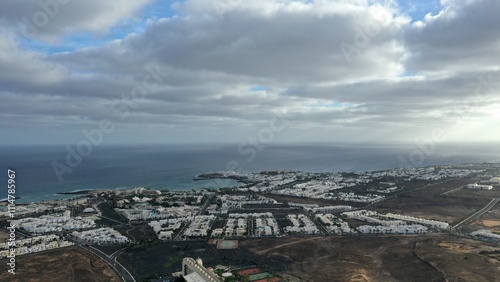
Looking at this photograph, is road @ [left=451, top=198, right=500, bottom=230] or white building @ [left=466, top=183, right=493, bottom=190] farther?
white building @ [left=466, top=183, right=493, bottom=190]

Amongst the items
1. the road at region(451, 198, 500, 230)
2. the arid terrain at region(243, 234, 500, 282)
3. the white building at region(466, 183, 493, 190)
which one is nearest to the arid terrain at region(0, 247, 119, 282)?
the arid terrain at region(243, 234, 500, 282)

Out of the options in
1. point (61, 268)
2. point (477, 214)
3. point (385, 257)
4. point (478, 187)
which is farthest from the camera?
point (478, 187)

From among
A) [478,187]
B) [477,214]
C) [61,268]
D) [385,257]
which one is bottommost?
[61,268]

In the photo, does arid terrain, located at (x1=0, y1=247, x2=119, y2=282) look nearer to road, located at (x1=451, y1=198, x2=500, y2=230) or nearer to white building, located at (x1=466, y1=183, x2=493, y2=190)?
road, located at (x1=451, y1=198, x2=500, y2=230)

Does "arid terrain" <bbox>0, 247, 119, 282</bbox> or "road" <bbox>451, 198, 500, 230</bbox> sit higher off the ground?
"road" <bbox>451, 198, 500, 230</bbox>

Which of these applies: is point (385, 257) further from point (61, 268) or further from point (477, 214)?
point (61, 268)

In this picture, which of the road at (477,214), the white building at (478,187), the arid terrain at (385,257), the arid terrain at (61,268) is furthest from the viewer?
the white building at (478,187)

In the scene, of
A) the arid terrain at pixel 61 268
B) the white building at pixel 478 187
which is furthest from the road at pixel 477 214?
the arid terrain at pixel 61 268

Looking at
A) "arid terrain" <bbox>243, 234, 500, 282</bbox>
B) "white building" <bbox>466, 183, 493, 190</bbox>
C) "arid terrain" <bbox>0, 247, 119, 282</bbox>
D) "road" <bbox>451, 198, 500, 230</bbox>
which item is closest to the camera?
"arid terrain" <bbox>0, 247, 119, 282</bbox>

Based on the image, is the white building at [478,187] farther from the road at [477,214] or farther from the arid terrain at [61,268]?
the arid terrain at [61,268]

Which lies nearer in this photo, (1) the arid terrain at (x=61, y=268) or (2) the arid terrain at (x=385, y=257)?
(1) the arid terrain at (x=61, y=268)

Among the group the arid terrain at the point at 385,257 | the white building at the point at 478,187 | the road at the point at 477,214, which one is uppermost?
the white building at the point at 478,187

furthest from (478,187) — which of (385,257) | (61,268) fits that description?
(61,268)
